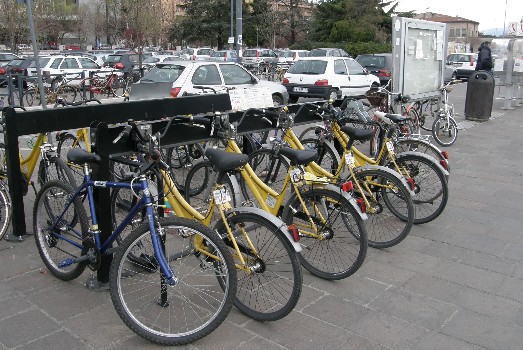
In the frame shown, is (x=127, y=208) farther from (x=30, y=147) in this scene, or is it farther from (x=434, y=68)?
(x=434, y=68)

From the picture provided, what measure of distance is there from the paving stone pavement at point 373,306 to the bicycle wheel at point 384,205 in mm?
143

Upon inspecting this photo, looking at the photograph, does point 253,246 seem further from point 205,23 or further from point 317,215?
point 205,23

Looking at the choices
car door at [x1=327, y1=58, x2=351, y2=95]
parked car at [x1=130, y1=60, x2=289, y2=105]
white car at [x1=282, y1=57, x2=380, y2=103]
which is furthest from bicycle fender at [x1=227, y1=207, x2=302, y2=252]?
car door at [x1=327, y1=58, x2=351, y2=95]

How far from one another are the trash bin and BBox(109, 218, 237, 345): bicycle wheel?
34.6 feet

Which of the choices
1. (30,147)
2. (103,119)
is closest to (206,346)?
(103,119)

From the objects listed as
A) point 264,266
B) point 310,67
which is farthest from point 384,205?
point 310,67

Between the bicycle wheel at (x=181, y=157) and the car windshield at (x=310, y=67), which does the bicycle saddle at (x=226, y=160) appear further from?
the car windshield at (x=310, y=67)

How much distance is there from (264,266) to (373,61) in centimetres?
2066

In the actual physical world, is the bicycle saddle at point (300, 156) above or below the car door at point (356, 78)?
below

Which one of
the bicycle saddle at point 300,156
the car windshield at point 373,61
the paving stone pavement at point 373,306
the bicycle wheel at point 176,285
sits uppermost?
the car windshield at point 373,61

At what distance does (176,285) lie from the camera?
3.19 metres

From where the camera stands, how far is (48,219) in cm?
402

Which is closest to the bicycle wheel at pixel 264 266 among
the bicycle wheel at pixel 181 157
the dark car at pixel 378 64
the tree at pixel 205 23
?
the bicycle wheel at pixel 181 157

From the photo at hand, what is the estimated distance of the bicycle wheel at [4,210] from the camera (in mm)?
4512
